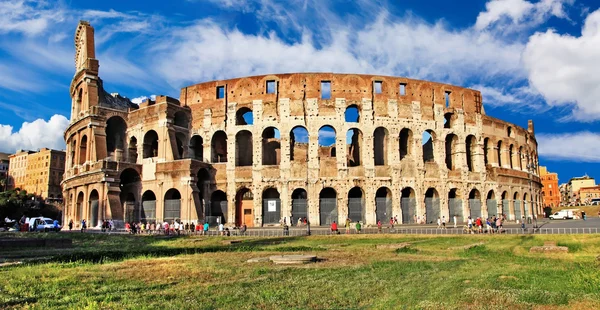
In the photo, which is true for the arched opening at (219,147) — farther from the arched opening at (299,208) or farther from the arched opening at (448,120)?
the arched opening at (448,120)

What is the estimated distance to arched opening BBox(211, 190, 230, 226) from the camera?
120ft

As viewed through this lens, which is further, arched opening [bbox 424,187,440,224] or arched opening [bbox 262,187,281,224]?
arched opening [bbox 424,187,440,224]

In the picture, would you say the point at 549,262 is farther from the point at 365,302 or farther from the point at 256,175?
the point at 256,175

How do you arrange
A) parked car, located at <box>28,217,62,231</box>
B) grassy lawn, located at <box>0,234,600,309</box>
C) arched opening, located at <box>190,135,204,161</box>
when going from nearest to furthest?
grassy lawn, located at <box>0,234,600,309</box>, parked car, located at <box>28,217,62,231</box>, arched opening, located at <box>190,135,204,161</box>

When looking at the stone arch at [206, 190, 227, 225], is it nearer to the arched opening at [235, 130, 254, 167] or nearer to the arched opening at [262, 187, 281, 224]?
the arched opening at [235, 130, 254, 167]

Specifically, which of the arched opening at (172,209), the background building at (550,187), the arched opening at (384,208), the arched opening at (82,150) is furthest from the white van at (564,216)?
the background building at (550,187)

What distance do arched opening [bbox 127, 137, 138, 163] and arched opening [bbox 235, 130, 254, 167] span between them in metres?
9.59

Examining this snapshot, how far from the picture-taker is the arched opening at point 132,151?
4109 cm

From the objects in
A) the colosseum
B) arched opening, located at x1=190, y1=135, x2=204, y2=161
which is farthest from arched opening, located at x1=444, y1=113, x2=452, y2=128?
arched opening, located at x1=190, y1=135, x2=204, y2=161

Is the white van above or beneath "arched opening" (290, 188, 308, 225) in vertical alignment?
beneath

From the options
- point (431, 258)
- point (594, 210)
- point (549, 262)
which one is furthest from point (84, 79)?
point (594, 210)

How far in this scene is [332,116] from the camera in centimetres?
3703

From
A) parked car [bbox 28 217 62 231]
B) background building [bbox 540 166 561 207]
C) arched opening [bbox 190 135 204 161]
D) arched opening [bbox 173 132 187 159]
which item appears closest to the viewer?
parked car [bbox 28 217 62 231]

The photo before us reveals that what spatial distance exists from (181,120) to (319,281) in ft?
103
